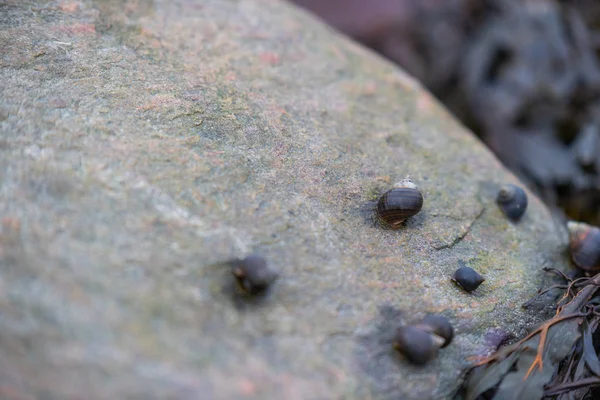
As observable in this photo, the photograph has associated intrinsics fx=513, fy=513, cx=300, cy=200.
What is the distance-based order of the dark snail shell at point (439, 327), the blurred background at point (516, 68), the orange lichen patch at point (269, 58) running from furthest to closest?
the blurred background at point (516, 68), the orange lichen patch at point (269, 58), the dark snail shell at point (439, 327)

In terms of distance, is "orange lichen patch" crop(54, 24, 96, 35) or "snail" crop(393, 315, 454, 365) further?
"orange lichen patch" crop(54, 24, 96, 35)

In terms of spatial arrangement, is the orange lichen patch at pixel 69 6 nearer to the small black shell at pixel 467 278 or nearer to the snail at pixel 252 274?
the snail at pixel 252 274

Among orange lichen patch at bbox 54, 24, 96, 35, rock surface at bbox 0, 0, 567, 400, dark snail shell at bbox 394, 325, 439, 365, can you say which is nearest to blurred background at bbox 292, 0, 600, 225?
rock surface at bbox 0, 0, 567, 400

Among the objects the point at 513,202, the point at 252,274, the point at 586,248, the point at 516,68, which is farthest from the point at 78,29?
the point at 516,68

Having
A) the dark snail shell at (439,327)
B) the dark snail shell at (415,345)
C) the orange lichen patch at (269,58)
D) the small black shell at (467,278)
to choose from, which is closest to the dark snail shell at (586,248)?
the small black shell at (467,278)

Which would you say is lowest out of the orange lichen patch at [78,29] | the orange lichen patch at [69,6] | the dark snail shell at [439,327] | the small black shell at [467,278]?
the dark snail shell at [439,327]

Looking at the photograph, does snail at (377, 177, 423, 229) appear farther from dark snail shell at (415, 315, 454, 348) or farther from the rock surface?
dark snail shell at (415, 315, 454, 348)

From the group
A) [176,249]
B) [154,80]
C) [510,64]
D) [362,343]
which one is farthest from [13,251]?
[510,64]
